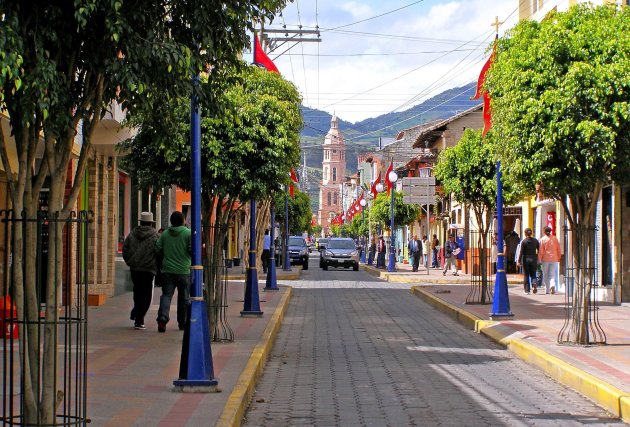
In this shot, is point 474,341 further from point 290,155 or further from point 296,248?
point 296,248

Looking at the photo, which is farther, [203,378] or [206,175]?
[206,175]

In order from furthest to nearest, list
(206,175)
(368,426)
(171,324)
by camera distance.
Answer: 1. (171,324)
2. (206,175)
3. (368,426)

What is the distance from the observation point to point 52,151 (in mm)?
6695

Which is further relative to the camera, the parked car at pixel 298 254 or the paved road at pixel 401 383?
the parked car at pixel 298 254

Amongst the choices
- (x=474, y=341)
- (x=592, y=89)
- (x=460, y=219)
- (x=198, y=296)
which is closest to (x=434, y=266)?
(x=460, y=219)

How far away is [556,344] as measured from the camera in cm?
Answer: 1480

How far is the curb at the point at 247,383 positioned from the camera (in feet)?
28.6

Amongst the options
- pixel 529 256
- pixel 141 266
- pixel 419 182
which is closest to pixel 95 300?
pixel 141 266

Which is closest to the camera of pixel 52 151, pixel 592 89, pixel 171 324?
pixel 52 151

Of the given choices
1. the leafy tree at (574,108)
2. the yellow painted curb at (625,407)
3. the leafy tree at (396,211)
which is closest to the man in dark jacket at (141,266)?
the leafy tree at (574,108)

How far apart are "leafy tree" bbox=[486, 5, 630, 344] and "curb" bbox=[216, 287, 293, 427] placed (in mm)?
4394

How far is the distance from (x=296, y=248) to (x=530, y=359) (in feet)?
144

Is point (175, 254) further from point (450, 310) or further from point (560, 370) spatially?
point (450, 310)

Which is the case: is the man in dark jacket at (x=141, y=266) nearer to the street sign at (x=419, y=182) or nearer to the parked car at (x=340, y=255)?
the street sign at (x=419, y=182)
